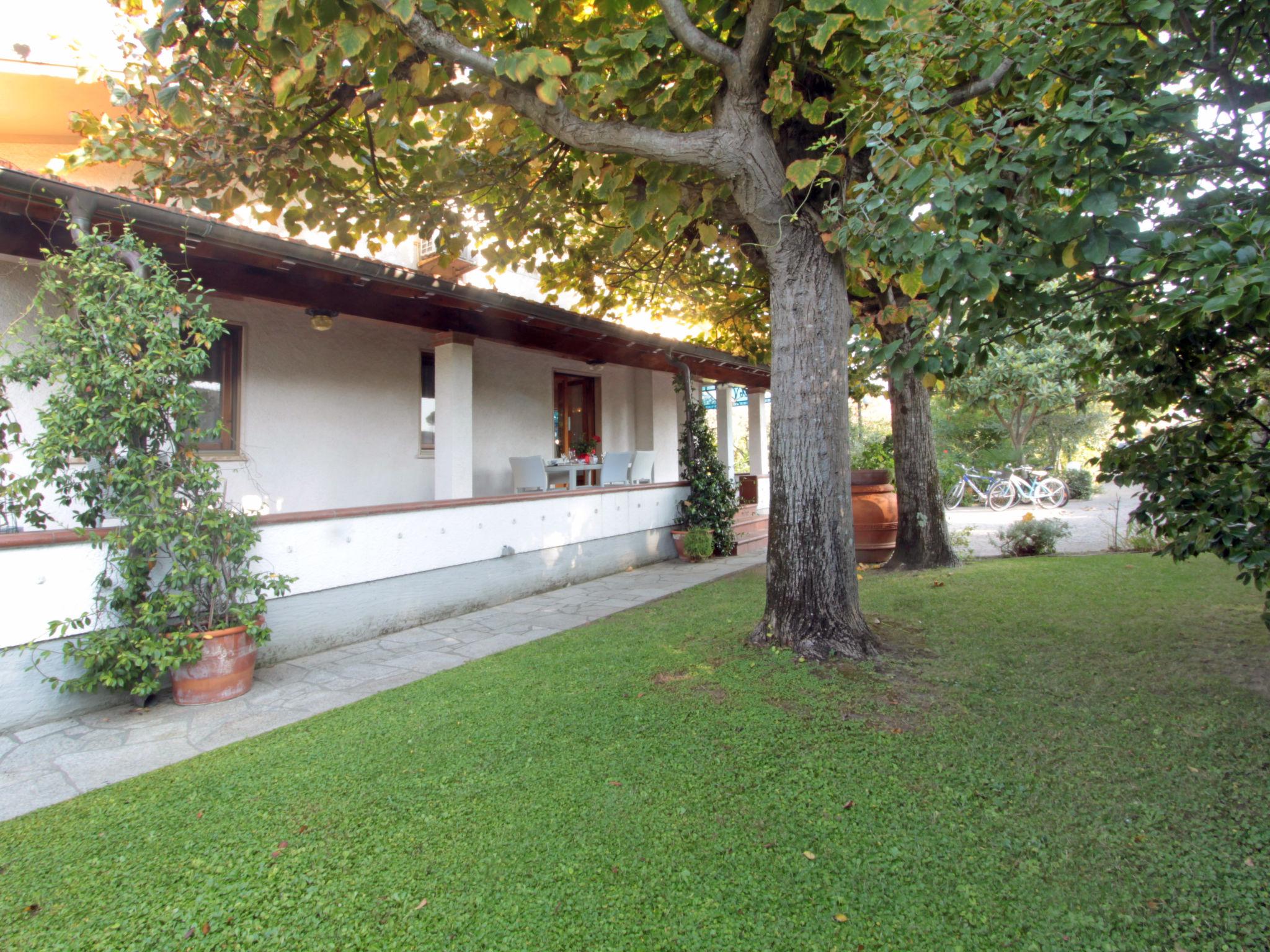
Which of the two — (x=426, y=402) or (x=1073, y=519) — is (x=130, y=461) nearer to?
(x=426, y=402)

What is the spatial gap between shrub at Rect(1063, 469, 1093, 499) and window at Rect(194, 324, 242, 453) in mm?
20065

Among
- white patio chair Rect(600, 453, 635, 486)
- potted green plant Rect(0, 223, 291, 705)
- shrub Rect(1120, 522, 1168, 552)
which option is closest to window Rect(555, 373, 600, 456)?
white patio chair Rect(600, 453, 635, 486)

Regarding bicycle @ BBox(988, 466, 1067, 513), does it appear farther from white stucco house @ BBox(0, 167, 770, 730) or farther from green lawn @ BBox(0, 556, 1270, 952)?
green lawn @ BBox(0, 556, 1270, 952)

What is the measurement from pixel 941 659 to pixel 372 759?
3.47 metres

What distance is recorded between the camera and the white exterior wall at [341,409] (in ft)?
21.4

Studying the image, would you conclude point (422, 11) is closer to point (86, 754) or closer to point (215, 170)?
point (215, 170)

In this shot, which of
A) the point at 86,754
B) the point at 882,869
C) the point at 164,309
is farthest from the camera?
the point at 164,309

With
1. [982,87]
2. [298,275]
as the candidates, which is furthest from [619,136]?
[298,275]

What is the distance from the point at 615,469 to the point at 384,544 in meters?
4.38

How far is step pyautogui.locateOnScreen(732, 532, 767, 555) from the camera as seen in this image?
1029 centimetres

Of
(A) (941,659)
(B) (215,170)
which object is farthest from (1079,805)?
(B) (215,170)

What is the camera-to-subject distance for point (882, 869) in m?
2.21

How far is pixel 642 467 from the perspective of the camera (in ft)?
34.2

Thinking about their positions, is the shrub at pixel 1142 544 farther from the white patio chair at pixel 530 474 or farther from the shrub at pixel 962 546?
the white patio chair at pixel 530 474
